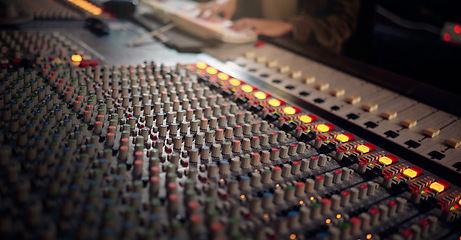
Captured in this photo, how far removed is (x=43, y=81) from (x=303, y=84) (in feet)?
4.03

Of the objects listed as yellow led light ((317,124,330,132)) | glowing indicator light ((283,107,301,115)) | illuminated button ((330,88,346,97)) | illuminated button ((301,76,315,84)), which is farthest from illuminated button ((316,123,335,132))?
illuminated button ((301,76,315,84))

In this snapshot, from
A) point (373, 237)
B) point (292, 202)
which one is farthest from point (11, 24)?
point (373, 237)

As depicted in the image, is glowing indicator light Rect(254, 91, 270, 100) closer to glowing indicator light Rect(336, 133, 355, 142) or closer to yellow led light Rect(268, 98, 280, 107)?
yellow led light Rect(268, 98, 280, 107)

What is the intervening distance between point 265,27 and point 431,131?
5.08 ft

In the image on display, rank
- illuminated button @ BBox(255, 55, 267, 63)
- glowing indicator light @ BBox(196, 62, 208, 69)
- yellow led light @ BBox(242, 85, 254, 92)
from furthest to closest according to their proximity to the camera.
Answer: illuminated button @ BBox(255, 55, 267, 63) < glowing indicator light @ BBox(196, 62, 208, 69) < yellow led light @ BBox(242, 85, 254, 92)

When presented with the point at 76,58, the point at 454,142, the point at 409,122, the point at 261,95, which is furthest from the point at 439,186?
the point at 76,58

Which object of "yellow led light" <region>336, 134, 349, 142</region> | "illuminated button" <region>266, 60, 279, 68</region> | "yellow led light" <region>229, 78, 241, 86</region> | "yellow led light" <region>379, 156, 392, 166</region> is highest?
"illuminated button" <region>266, 60, 279, 68</region>

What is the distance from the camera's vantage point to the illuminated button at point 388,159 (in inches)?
59.4

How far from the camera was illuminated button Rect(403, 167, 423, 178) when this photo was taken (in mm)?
1450

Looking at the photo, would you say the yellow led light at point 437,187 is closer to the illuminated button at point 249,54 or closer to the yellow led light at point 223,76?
the yellow led light at point 223,76

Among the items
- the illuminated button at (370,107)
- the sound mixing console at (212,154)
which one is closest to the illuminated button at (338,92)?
the sound mixing console at (212,154)

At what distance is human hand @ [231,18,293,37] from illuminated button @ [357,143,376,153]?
1.46 m

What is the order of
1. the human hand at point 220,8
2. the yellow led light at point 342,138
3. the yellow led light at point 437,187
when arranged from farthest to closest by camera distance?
the human hand at point 220,8 < the yellow led light at point 342,138 < the yellow led light at point 437,187

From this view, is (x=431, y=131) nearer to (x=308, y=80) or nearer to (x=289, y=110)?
(x=289, y=110)
